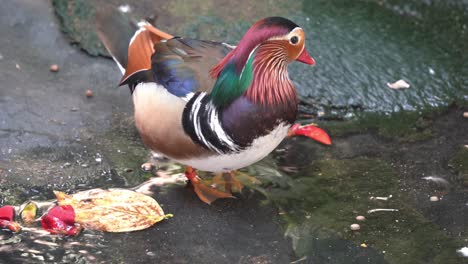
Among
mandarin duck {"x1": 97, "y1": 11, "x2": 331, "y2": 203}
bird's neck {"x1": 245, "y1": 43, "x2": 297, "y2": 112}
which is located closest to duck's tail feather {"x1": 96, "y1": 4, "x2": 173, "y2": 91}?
mandarin duck {"x1": 97, "y1": 11, "x2": 331, "y2": 203}

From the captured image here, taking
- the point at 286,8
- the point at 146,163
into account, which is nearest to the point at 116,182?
the point at 146,163

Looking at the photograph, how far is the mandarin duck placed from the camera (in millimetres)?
3734

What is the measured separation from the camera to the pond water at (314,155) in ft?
12.4

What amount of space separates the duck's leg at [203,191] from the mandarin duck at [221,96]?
8.5 inches

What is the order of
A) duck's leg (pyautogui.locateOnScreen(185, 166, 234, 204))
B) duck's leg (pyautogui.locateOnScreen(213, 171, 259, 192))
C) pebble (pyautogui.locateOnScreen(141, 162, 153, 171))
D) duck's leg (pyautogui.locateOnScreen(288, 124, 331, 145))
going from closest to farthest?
duck's leg (pyautogui.locateOnScreen(185, 166, 234, 204)) → duck's leg (pyautogui.locateOnScreen(213, 171, 259, 192)) → pebble (pyautogui.locateOnScreen(141, 162, 153, 171)) → duck's leg (pyautogui.locateOnScreen(288, 124, 331, 145))

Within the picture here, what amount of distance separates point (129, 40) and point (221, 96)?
35.4 inches

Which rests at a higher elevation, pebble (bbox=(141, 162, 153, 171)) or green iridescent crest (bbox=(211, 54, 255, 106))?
green iridescent crest (bbox=(211, 54, 255, 106))

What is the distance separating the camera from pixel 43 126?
188 inches

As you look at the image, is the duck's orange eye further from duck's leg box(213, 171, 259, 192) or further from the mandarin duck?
duck's leg box(213, 171, 259, 192)

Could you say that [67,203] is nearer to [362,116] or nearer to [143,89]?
[143,89]

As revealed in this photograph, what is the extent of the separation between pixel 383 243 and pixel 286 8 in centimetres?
267

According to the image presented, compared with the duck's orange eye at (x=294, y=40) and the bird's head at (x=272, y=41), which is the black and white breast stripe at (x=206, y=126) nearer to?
the bird's head at (x=272, y=41)

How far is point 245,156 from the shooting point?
12.7 feet

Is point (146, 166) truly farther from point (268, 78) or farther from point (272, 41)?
point (272, 41)
